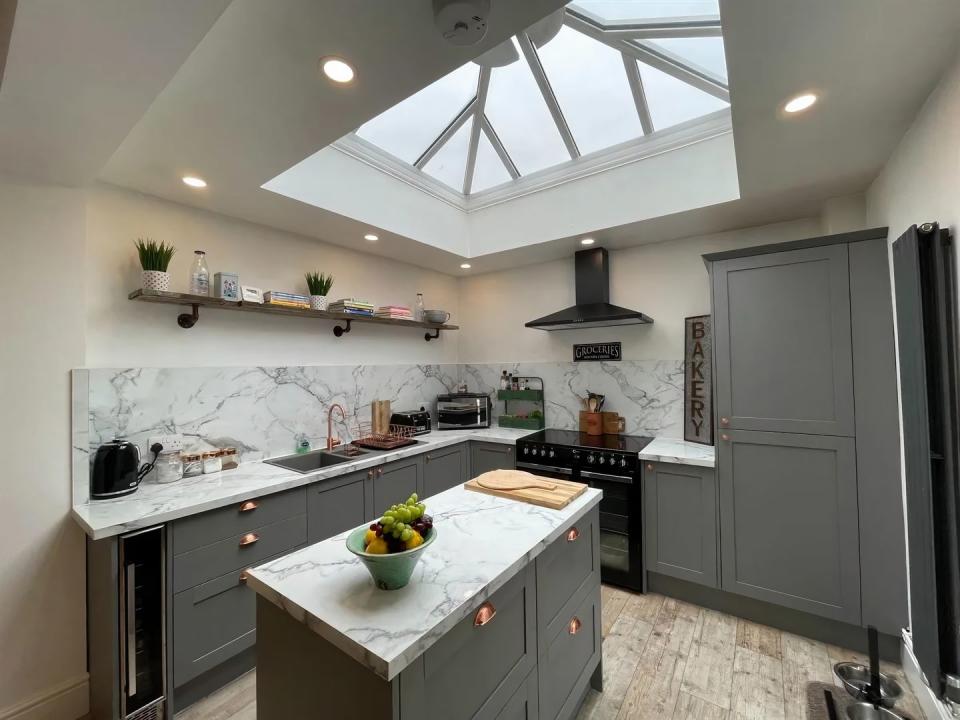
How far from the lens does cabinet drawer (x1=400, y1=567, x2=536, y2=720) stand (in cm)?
92

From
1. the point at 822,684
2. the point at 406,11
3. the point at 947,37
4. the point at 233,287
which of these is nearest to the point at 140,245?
the point at 233,287

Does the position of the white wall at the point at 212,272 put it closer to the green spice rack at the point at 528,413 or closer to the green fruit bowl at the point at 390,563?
the green spice rack at the point at 528,413

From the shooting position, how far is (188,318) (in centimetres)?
231

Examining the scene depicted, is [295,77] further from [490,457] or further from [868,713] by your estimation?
[868,713]

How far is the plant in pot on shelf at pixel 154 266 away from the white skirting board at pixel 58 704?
1.85 m

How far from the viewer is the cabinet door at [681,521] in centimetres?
240

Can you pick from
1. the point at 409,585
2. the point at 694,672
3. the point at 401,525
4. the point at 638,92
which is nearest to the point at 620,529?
the point at 694,672

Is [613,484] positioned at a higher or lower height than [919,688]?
higher

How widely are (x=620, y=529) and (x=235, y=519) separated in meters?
2.29

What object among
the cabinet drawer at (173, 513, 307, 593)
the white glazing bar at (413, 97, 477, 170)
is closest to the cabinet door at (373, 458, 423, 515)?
the cabinet drawer at (173, 513, 307, 593)

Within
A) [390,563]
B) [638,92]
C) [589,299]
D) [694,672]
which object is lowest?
[694,672]

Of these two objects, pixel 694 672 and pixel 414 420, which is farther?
pixel 414 420

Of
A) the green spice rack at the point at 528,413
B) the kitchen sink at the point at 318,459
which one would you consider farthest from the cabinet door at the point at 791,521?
the kitchen sink at the point at 318,459

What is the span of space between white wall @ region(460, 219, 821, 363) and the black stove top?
69 centimetres
